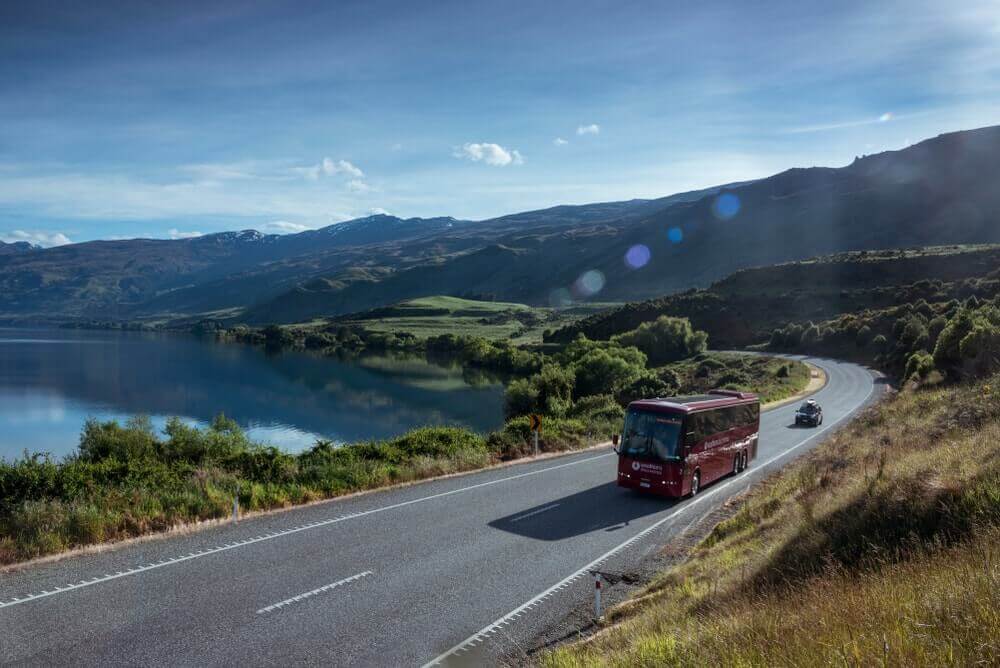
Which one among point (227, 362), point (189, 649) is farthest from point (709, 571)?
point (227, 362)

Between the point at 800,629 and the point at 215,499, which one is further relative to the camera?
the point at 215,499

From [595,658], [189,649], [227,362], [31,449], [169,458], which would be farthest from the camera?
[227,362]

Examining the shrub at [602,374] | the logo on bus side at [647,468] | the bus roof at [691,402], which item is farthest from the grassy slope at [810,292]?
the logo on bus side at [647,468]

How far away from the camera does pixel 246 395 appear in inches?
3125

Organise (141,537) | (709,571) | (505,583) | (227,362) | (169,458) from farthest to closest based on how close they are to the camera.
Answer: (227,362)
(169,458)
(141,537)
(505,583)
(709,571)

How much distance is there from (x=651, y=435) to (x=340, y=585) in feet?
35.5

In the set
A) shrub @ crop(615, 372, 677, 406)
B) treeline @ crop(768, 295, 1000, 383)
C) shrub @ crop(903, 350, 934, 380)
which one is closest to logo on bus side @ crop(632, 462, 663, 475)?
treeline @ crop(768, 295, 1000, 383)

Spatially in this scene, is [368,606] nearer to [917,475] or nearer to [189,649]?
[189,649]

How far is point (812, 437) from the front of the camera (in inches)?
1315

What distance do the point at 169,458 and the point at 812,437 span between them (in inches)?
1140

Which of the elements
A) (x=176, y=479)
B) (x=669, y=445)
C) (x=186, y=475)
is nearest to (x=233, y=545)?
(x=176, y=479)

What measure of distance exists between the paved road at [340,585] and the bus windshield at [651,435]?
167 centimetres

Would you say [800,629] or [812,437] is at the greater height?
[800,629]

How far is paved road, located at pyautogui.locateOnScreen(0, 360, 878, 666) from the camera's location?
917 cm
